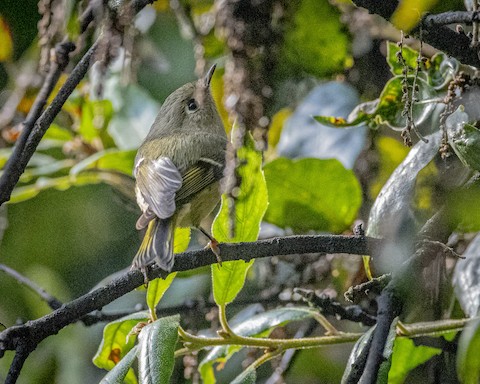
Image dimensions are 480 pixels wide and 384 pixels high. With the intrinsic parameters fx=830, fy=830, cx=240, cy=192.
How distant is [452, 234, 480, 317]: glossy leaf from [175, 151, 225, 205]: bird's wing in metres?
0.70

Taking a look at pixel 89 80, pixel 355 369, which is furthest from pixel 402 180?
pixel 89 80

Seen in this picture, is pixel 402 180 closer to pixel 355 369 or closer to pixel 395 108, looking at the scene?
pixel 395 108

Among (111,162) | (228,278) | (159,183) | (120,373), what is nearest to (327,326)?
(228,278)

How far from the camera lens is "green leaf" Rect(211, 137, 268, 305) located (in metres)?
1.39

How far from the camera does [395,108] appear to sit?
4.98 ft

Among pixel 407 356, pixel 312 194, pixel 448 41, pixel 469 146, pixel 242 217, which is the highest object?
pixel 448 41

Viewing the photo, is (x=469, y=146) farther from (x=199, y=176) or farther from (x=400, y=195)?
(x=199, y=176)

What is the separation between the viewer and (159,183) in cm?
185

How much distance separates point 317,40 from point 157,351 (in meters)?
1.10

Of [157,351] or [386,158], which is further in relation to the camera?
[386,158]

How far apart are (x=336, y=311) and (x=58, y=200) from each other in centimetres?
178

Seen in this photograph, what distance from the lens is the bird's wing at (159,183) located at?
1741 mm

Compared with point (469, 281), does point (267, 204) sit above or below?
above

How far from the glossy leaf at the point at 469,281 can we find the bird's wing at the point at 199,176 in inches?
27.5
